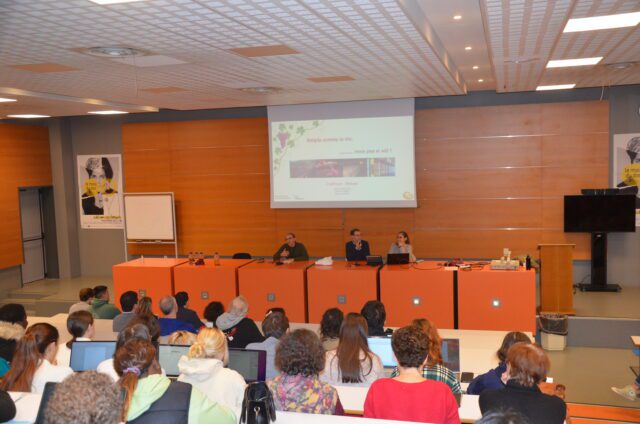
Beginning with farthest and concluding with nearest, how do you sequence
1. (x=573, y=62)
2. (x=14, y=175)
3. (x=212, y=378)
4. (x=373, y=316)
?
(x=14, y=175), (x=573, y=62), (x=373, y=316), (x=212, y=378)

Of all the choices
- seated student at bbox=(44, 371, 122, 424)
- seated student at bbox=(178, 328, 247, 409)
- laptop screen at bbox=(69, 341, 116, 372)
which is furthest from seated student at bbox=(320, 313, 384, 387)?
seated student at bbox=(44, 371, 122, 424)

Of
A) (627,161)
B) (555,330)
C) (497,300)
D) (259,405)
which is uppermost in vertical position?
(627,161)

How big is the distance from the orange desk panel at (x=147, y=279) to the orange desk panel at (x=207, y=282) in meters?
0.13

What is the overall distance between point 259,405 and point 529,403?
1.32 m

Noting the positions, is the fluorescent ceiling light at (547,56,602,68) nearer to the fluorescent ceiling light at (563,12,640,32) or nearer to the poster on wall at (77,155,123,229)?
the fluorescent ceiling light at (563,12,640,32)

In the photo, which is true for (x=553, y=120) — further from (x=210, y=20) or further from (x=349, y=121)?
(x=210, y=20)

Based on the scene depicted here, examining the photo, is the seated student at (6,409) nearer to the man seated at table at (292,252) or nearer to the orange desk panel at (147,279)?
the orange desk panel at (147,279)

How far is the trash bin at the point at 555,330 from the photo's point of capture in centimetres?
794

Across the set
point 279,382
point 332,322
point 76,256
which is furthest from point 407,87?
point 76,256

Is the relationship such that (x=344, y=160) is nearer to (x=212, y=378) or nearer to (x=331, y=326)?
(x=331, y=326)

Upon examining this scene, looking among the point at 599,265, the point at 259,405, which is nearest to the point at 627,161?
the point at 599,265

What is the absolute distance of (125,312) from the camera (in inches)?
234

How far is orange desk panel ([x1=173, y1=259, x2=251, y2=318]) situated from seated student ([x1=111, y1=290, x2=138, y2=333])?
8.59 feet

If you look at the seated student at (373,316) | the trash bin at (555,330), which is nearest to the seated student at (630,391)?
the trash bin at (555,330)
